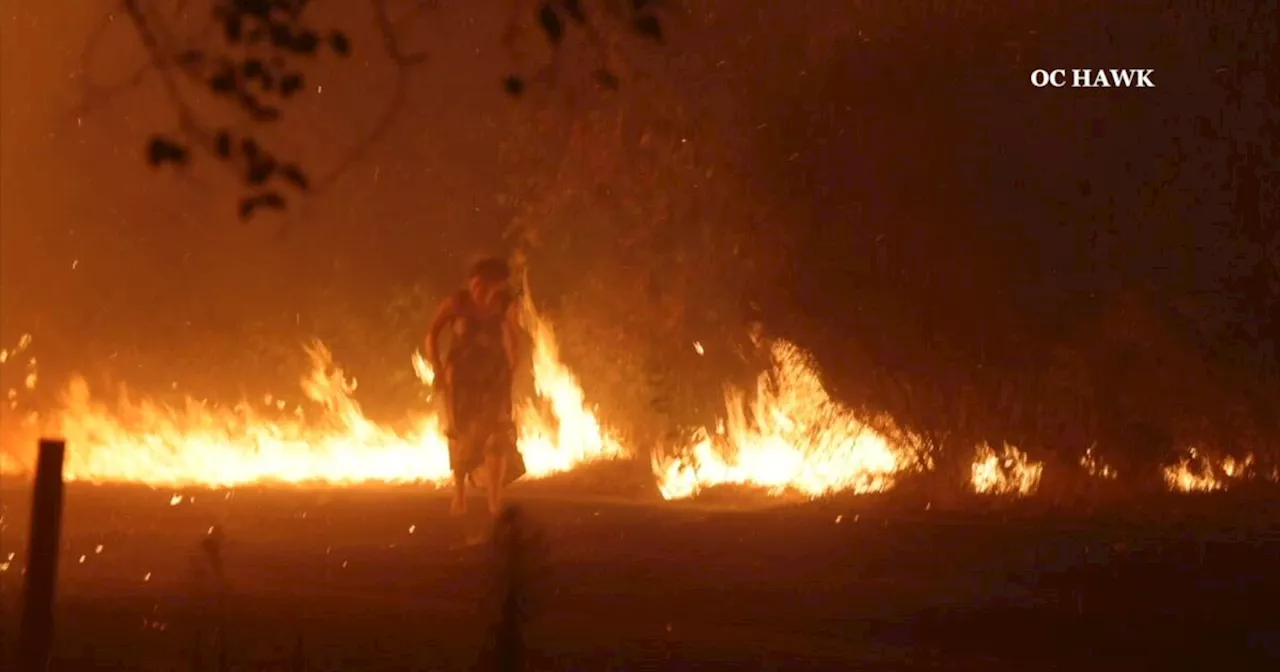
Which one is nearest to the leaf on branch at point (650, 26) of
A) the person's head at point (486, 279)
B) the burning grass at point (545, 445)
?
the person's head at point (486, 279)

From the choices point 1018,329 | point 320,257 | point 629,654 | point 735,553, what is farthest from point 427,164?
point 629,654

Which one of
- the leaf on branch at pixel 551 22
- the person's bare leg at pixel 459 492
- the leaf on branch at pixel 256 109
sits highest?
the person's bare leg at pixel 459 492

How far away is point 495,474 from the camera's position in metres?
14.9

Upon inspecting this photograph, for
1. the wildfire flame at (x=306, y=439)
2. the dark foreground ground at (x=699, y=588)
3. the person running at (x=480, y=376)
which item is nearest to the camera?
the dark foreground ground at (x=699, y=588)

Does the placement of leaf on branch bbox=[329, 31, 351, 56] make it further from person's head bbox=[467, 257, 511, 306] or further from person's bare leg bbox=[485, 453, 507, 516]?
person's bare leg bbox=[485, 453, 507, 516]

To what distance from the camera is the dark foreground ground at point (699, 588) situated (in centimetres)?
918

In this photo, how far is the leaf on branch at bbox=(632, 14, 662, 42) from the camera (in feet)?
22.6

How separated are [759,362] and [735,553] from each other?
231 inches

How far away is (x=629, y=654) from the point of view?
30.0 ft

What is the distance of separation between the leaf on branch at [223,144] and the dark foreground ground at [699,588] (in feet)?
7.56

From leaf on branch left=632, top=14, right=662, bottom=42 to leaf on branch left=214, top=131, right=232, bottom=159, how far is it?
1.56 m

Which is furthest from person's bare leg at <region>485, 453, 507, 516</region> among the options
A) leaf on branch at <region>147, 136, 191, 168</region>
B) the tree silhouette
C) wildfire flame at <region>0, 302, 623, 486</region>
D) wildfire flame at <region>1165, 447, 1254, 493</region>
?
leaf on branch at <region>147, 136, 191, 168</region>

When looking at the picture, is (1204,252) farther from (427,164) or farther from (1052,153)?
(427,164)

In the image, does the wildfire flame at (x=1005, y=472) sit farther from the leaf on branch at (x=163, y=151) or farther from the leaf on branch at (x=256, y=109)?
the leaf on branch at (x=163, y=151)
